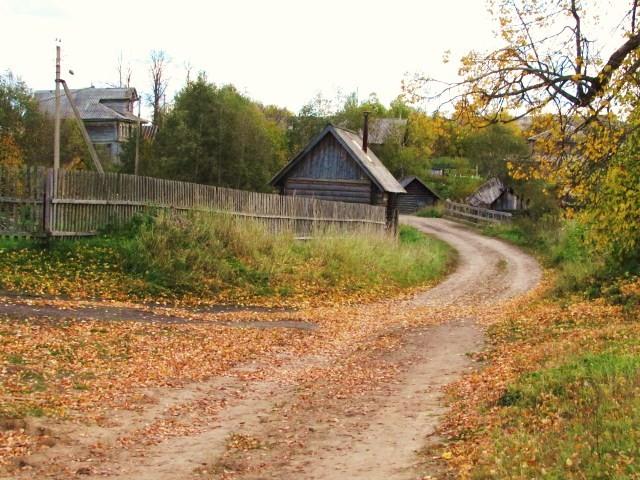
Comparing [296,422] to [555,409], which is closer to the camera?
[555,409]

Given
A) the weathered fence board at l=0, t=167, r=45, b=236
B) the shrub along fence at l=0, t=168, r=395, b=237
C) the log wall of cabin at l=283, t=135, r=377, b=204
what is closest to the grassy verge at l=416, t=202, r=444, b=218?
the log wall of cabin at l=283, t=135, r=377, b=204

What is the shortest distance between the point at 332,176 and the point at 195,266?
18962 mm

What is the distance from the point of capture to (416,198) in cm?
6681

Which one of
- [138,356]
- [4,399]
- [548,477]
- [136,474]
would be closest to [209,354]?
[138,356]

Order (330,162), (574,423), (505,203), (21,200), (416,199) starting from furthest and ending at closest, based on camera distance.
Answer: (416,199), (505,203), (330,162), (21,200), (574,423)

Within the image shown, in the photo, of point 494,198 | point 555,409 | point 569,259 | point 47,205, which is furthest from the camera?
point 494,198

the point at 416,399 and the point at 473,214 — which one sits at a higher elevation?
the point at 473,214

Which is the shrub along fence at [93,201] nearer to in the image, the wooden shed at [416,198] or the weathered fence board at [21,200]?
the weathered fence board at [21,200]

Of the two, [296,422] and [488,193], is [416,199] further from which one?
[296,422]

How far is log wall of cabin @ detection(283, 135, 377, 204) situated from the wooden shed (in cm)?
2924

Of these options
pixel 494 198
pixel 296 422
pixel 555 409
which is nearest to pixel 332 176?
pixel 494 198

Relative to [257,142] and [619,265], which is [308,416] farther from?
[257,142]

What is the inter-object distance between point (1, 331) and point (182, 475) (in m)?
6.83

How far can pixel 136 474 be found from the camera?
653 cm
